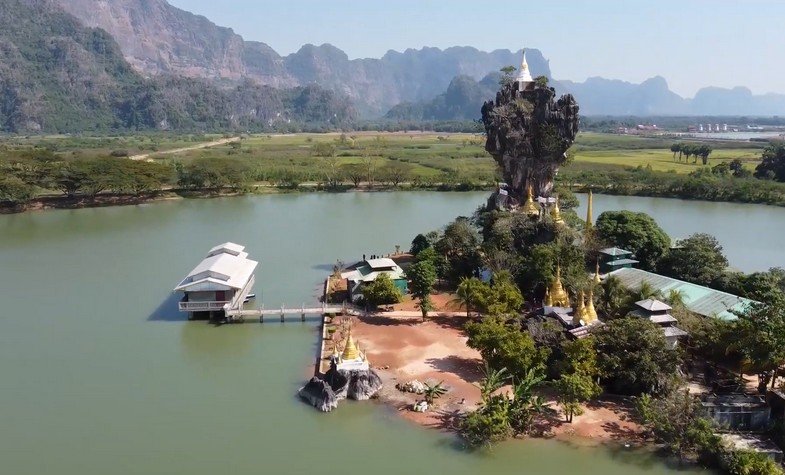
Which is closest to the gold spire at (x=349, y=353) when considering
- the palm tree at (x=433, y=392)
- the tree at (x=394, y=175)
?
the palm tree at (x=433, y=392)

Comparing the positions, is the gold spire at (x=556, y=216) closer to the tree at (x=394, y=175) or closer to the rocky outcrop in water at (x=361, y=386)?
the rocky outcrop in water at (x=361, y=386)

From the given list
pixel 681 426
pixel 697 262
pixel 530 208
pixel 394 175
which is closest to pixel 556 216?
pixel 530 208

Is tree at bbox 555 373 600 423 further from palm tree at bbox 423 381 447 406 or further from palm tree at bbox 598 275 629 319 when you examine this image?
palm tree at bbox 598 275 629 319

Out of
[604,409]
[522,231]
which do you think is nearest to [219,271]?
[522,231]

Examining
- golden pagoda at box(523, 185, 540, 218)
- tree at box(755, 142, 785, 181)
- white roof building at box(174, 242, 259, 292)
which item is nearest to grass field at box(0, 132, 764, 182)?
tree at box(755, 142, 785, 181)

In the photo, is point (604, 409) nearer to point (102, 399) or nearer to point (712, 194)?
point (102, 399)

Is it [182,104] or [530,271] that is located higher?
[182,104]
